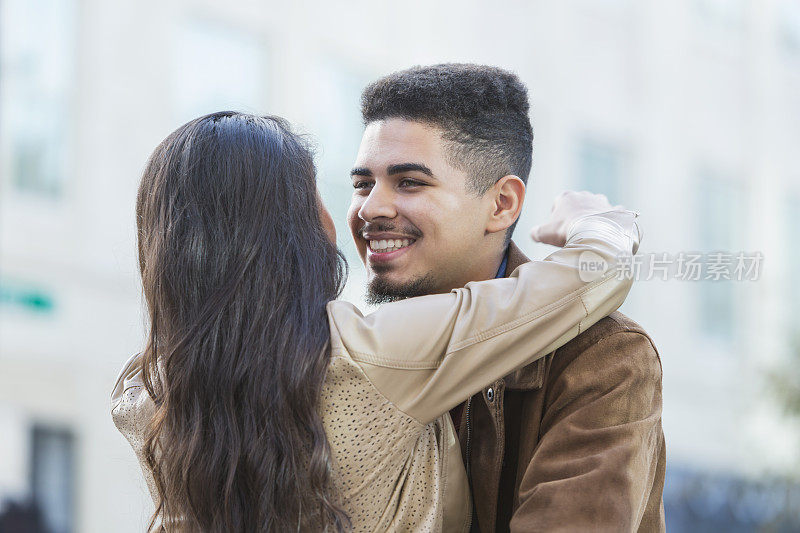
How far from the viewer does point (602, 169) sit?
16.4 meters

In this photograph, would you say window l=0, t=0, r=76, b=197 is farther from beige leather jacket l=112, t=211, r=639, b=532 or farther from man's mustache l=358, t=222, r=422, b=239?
beige leather jacket l=112, t=211, r=639, b=532

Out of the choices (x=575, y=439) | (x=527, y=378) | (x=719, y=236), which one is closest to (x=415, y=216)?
(x=527, y=378)

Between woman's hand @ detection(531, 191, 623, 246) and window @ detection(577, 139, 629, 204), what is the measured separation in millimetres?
12612

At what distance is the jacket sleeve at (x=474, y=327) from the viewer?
264 cm

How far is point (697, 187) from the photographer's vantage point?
57.0 ft

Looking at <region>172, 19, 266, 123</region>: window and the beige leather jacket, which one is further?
<region>172, 19, 266, 123</region>: window

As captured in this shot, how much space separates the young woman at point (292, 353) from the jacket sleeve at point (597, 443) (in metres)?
0.13

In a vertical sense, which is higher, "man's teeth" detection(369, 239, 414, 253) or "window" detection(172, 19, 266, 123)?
"window" detection(172, 19, 266, 123)

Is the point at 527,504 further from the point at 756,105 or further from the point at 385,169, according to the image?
the point at 756,105

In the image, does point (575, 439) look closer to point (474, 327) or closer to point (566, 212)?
point (474, 327)

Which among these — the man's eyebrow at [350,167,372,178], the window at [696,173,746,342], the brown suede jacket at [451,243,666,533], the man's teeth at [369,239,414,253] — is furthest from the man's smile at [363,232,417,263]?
the window at [696,173,746,342]

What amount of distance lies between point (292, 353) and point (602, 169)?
14250mm

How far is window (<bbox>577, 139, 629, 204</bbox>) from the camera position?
1602 centimetres

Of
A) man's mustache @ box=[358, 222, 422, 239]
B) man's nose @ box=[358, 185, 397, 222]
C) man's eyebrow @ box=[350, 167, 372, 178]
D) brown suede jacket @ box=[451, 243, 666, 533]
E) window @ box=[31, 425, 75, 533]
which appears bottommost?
window @ box=[31, 425, 75, 533]
